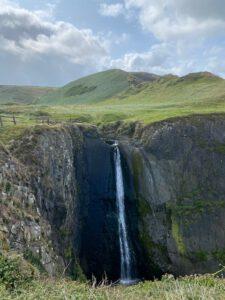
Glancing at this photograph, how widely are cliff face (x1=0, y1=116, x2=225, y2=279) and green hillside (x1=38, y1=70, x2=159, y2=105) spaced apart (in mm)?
83391

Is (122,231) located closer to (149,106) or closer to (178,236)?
(178,236)

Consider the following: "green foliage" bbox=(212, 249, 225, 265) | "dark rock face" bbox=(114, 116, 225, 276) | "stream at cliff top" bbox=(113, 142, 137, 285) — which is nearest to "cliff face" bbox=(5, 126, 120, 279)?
"stream at cliff top" bbox=(113, 142, 137, 285)

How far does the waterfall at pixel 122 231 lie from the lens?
50.2 m

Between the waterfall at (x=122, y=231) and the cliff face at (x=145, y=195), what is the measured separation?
0.58 meters

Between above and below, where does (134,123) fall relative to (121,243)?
above

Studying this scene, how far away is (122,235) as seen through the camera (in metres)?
51.8

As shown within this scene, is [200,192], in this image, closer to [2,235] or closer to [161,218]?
[161,218]

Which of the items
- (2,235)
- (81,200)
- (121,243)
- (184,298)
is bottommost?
(121,243)

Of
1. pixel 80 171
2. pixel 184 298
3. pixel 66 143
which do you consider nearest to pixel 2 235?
pixel 184 298

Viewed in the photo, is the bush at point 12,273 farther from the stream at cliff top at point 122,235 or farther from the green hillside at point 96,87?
the green hillside at point 96,87

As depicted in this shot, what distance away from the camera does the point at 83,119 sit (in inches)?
2815

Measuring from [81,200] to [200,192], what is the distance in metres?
14.0

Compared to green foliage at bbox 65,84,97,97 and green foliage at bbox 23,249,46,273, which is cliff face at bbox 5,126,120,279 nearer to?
green foliage at bbox 23,249,46,273

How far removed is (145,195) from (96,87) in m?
112
